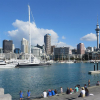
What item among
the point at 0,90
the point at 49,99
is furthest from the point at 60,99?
the point at 0,90

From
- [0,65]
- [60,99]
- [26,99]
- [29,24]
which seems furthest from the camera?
[29,24]

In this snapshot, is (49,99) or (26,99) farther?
(26,99)

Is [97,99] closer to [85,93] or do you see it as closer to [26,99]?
[85,93]

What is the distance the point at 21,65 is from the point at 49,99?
268 feet

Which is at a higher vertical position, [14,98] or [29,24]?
[29,24]

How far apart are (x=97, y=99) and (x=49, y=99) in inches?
225

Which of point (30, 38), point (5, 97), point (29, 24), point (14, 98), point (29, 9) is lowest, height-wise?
point (14, 98)

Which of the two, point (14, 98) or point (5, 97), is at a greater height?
point (5, 97)

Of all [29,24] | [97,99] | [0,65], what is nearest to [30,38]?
[29,24]

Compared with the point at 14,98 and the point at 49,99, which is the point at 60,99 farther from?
the point at 14,98

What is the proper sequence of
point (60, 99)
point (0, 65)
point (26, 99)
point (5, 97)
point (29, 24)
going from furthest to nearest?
point (29, 24)
point (0, 65)
point (26, 99)
point (60, 99)
point (5, 97)

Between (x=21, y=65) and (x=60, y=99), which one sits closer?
(x=60, y=99)

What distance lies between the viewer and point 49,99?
1723 cm

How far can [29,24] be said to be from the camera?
96062 millimetres
